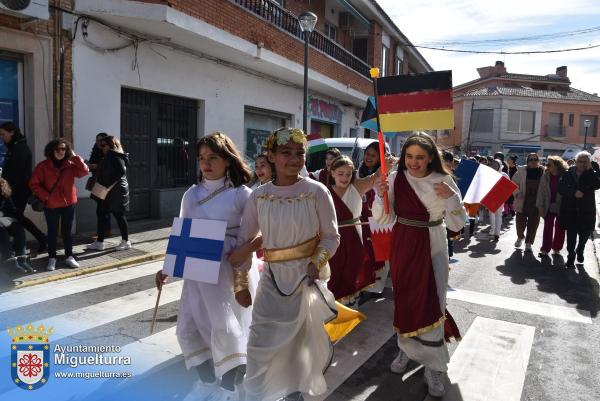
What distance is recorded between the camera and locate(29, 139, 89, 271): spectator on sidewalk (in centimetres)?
660

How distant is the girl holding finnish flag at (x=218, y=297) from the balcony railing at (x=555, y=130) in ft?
174

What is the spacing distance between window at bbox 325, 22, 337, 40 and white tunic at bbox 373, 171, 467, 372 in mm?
17286

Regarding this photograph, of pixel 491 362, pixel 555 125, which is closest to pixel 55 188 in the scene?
pixel 491 362

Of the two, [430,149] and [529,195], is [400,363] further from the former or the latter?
[529,195]

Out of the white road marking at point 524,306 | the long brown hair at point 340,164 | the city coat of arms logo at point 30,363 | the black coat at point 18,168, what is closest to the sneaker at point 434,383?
the long brown hair at point 340,164

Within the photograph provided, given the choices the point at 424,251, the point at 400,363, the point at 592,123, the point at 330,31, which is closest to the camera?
the point at 424,251

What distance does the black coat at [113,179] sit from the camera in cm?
771

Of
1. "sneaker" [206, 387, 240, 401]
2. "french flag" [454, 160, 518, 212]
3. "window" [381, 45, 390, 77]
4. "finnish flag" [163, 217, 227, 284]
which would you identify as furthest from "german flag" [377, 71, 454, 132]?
"window" [381, 45, 390, 77]

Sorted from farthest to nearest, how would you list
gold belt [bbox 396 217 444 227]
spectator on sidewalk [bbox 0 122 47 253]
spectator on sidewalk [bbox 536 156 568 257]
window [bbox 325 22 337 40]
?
1. window [bbox 325 22 337 40]
2. spectator on sidewalk [bbox 536 156 568 257]
3. spectator on sidewalk [bbox 0 122 47 253]
4. gold belt [bbox 396 217 444 227]

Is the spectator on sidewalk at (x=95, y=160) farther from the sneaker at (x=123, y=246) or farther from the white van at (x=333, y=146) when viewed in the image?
the white van at (x=333, y=146)

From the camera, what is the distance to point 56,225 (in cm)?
670

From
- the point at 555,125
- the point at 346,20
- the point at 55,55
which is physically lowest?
the point at 55,55

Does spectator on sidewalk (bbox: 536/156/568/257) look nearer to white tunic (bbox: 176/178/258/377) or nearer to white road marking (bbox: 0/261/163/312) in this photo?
white road marking (bbox: 0/261/163/312)

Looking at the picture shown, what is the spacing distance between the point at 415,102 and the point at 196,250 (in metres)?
A: 2.18
